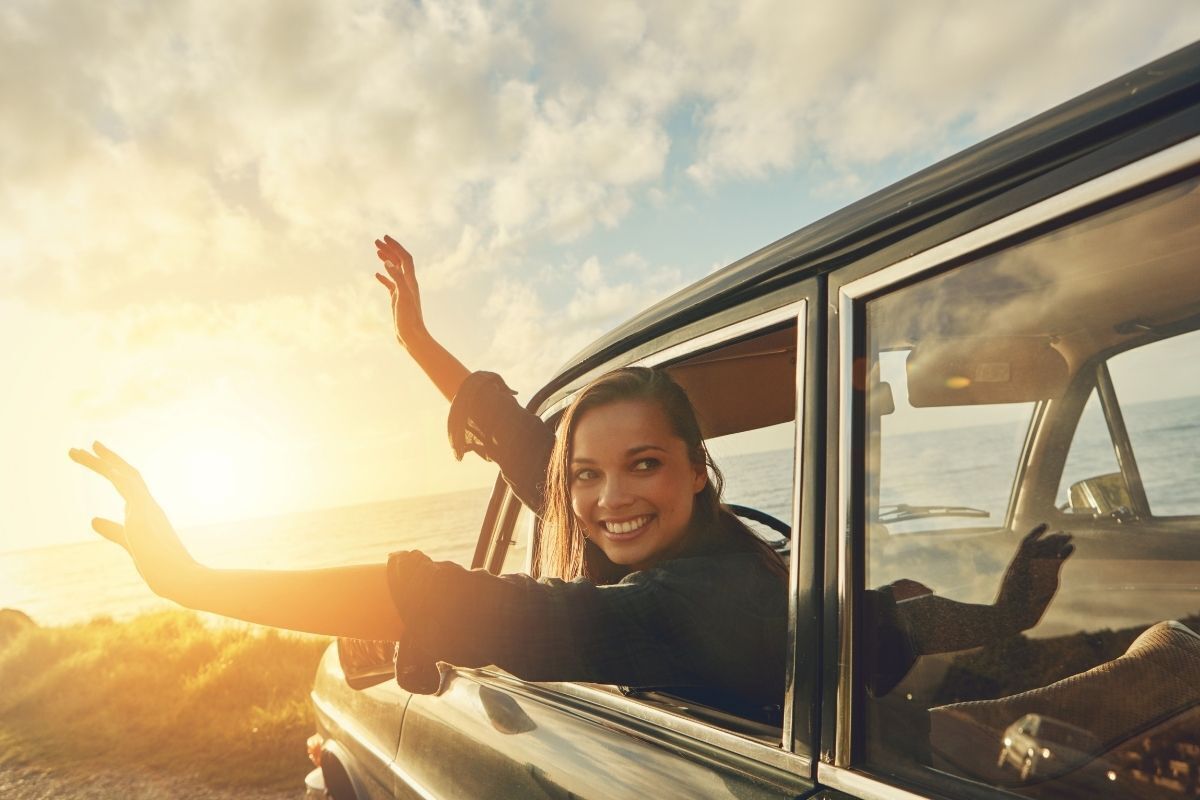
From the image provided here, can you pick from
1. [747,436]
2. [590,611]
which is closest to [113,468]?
[590,611]

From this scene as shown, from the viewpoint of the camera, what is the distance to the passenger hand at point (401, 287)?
11.3 ft

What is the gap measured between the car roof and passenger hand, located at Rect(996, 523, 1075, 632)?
68 centimetres

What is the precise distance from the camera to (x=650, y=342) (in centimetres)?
170

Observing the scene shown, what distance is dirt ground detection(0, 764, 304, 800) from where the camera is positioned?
20.6 feet

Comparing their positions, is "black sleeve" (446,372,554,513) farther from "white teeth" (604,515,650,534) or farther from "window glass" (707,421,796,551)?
"window glass" (707,421,796,551)

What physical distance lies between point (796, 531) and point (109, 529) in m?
1.43

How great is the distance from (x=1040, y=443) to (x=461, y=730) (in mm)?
1591

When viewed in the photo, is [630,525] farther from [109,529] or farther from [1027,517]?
[109,529]

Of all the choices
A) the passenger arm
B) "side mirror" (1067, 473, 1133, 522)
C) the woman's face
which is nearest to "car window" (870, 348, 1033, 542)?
the passenger arm

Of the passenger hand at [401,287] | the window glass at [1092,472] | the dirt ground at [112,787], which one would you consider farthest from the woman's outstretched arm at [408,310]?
the dirt ground at [112,787]

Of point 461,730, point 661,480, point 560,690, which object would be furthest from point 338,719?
point 661,480

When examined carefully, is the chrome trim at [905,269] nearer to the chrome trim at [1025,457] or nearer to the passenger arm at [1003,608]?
the passenger arm at [1003,608]

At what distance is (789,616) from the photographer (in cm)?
119

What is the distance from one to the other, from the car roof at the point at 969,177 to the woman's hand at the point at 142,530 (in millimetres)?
1119
